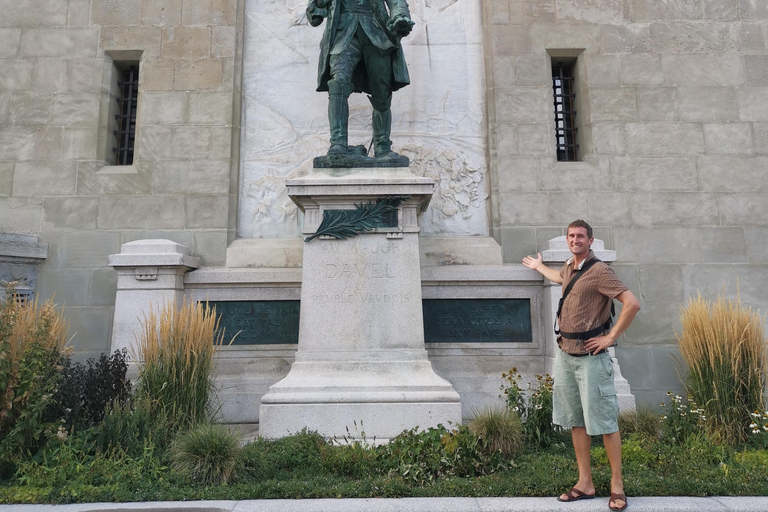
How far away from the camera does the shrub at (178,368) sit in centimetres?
500

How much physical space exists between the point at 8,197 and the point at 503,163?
284 inches

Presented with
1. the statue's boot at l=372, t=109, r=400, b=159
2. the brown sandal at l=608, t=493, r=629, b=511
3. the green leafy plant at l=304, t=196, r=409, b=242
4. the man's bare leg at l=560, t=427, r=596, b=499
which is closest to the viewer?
the brown sandal at l=608, t=493, r=629, b=511

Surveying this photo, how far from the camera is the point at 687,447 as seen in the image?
4.85m

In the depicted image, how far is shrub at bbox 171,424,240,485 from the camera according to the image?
4078mm

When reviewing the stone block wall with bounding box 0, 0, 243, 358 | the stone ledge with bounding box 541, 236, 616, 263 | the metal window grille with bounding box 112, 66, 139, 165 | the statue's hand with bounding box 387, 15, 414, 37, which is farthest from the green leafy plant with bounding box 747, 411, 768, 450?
the metal window grille with bounding box 112, 66, 139, 165

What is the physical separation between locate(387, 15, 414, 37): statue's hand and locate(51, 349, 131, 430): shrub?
4.48 meters

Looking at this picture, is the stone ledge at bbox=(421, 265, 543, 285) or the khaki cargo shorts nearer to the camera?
the khaki cargo shorts

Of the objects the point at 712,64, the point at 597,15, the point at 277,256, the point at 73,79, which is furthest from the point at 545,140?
the point at 73,79

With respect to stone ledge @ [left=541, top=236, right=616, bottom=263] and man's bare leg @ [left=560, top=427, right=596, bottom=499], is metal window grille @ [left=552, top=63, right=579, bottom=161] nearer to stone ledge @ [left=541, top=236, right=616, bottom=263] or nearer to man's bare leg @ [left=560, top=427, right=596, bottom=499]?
stone ledge @ [left=541, top=236, right=616, bottom=263]

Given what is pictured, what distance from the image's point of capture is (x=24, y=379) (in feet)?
14.4

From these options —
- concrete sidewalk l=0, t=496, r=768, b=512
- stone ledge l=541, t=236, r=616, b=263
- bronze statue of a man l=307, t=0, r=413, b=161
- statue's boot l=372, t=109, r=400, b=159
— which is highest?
bronze statue of a man l=307, t=0, r=413, b=161

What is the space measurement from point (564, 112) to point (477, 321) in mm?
3827

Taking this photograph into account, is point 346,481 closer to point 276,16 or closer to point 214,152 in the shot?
point 214,152

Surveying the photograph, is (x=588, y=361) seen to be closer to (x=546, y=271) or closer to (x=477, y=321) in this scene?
(x=546, y=271)
